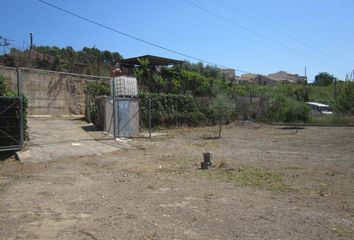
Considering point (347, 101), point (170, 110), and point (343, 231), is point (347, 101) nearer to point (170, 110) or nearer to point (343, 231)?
point (170, 110)

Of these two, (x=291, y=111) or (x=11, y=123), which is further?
(x=291, y=111)

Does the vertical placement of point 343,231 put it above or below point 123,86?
below

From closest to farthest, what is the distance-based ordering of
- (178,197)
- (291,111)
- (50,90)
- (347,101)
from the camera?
(178,197) → (50,90) → (291,111) → (347,101)

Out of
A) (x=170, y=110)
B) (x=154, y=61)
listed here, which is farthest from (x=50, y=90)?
(x=154, y=61)

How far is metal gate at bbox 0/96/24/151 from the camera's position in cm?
1309

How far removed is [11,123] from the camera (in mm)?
13344

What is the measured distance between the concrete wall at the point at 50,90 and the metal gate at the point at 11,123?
795 centimetres

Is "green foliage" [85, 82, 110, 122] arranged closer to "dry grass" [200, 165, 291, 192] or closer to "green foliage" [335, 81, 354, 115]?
"dry grass" [200, 165, 291, 192]

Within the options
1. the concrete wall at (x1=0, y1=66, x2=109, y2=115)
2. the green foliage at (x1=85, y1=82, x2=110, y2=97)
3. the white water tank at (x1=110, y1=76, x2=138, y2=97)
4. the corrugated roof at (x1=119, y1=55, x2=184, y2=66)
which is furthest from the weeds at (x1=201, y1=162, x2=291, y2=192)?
the corrugated roof at (x1=119, y1=55, x2=184, y2=66)

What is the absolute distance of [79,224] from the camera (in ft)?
21.2

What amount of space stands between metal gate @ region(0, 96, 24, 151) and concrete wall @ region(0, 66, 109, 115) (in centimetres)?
795

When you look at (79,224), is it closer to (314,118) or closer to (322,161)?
(322,161)

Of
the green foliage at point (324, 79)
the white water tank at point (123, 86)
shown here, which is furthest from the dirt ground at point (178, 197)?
the green foliage at point (324, 79)

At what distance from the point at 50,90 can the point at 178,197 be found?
16.3 metres
